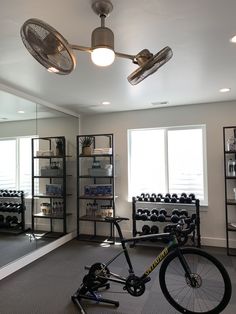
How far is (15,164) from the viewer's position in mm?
3982

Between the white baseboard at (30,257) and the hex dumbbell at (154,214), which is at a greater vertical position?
the hex dumbbell at (154,214)

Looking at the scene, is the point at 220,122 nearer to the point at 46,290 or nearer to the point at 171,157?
the point at 171,157

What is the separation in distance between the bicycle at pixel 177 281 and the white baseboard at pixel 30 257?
45.0 inches

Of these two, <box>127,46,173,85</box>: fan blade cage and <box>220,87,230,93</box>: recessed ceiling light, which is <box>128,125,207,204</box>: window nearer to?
<box>220,87,230,93</box>: recessed ceiling light

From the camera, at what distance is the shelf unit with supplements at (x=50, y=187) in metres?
4.21

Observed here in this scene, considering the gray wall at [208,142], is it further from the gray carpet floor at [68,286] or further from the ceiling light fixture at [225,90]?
the ceiling light fixture at [225,90]

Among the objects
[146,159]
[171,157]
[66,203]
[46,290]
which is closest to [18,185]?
[66,203]

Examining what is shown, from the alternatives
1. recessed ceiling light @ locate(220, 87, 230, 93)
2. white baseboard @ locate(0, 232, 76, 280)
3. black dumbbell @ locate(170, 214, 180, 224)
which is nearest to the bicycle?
black dumbbell @ locate(170, 214, 180, 224)

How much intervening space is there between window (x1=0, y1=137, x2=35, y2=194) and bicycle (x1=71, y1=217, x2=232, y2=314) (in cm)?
219

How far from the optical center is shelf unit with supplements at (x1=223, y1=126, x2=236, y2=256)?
3.67m

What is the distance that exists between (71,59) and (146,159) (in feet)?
11.2

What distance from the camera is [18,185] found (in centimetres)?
400

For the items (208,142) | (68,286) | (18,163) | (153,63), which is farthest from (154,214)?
(153,63)

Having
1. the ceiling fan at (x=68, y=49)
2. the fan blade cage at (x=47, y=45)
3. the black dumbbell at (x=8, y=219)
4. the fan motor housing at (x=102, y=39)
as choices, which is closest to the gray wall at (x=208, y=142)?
the black dumbbell at (x=8, y=219)
